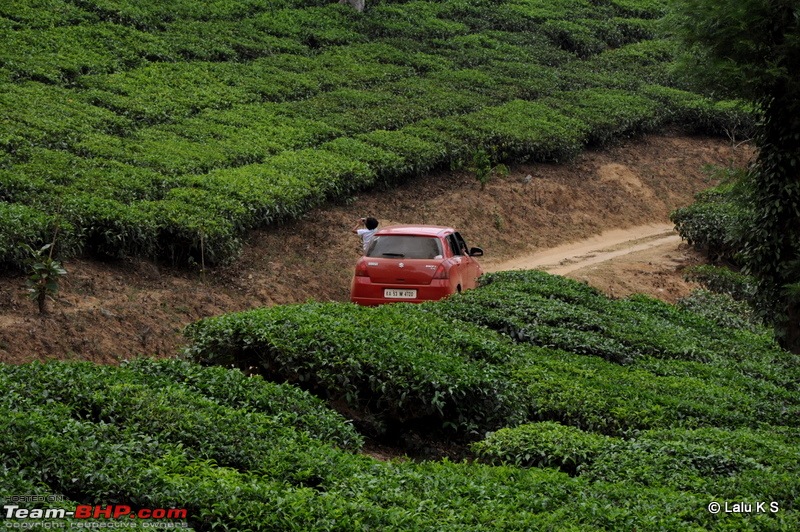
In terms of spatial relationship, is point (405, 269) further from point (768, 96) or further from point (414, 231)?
point (768, 96)

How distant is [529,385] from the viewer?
11797mm

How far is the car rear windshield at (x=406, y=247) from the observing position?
1728 centimetres

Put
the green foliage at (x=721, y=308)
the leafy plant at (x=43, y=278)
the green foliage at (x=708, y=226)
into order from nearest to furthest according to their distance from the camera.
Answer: the leafy plant at (x=43, y=278), the green foliage at (x=721, y=308), the green foliage at (x=708, y=226)

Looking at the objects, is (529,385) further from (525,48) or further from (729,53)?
(525,48)

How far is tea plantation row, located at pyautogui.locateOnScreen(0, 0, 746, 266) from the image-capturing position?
717 inches

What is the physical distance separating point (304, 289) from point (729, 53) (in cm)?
1004

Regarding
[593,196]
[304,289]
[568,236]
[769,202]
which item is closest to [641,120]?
[593,196]

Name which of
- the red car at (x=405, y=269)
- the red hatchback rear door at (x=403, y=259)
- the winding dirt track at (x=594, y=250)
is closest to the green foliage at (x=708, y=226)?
the winding dirt track at (x=594, y=250)

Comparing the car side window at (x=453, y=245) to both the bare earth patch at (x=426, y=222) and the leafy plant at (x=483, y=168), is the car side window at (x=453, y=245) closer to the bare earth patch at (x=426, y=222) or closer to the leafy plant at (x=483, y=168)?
the bare earth patch at (x=426, y=222)

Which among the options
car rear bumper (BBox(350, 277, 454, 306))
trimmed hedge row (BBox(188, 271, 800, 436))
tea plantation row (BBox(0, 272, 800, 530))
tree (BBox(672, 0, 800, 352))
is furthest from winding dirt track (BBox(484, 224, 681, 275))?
tree (BBox(672, 0, 800, 352))

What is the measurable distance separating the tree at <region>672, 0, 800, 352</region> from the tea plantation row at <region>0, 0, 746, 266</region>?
936cm

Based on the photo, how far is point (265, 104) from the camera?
27.5 metres

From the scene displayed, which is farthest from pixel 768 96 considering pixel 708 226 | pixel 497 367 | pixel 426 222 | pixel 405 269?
pixel 708 226

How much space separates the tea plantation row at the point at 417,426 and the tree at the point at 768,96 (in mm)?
1418
